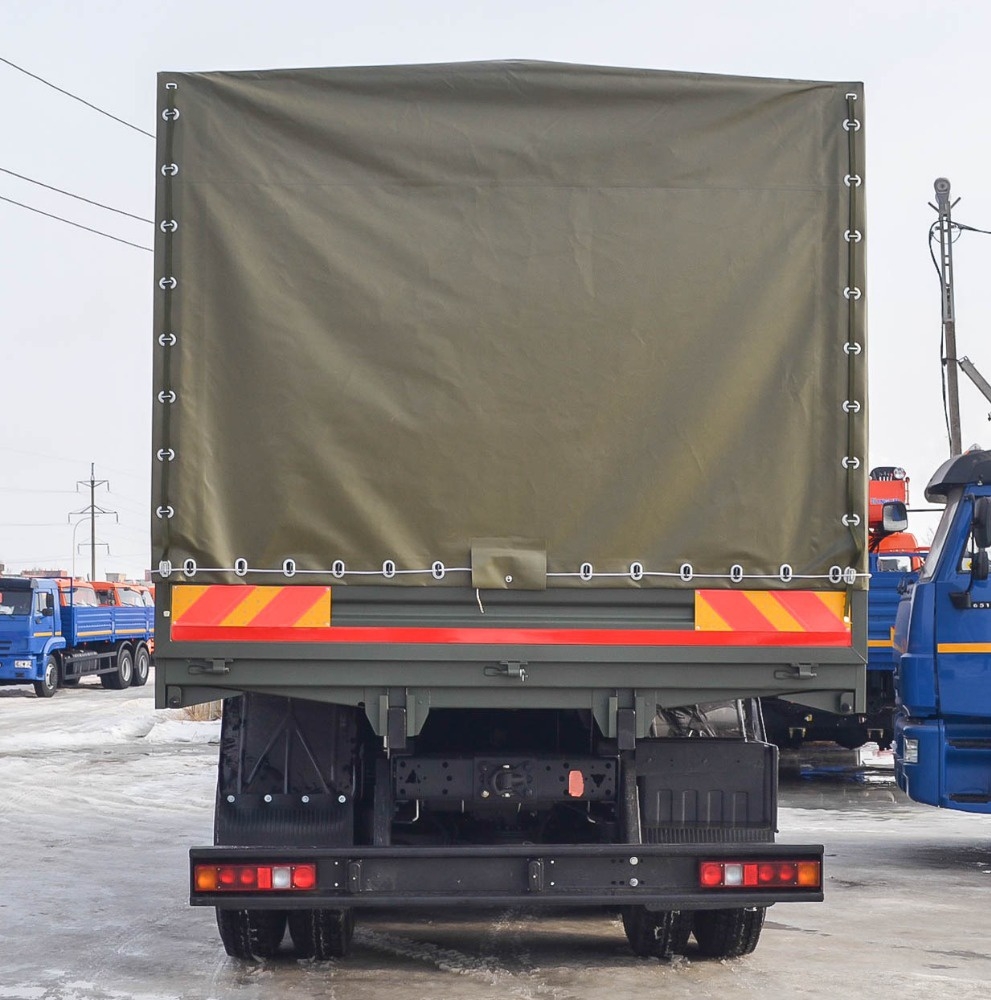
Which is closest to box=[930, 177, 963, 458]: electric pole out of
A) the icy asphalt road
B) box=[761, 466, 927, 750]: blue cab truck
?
box=[761, 466, 927, 750]: blue cab truck

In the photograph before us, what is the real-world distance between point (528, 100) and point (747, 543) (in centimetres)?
212

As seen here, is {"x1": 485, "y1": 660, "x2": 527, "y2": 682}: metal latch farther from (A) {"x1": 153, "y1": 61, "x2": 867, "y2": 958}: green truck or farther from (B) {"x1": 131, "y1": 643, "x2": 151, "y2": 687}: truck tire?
(B) {"x1": 131, "y1": 643, "x2": 151, "y2": 687}: truck tire

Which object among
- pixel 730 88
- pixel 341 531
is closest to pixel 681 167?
pixel 730 88

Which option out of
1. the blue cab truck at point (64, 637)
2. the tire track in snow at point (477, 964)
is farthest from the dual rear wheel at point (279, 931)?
the blue cab truck at point (64, 637)

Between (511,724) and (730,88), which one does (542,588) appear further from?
(730,88)

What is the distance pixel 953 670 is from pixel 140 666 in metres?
32.0

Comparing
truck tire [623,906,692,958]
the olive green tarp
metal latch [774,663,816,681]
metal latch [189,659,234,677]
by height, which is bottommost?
truck tire [623,906,692,958]

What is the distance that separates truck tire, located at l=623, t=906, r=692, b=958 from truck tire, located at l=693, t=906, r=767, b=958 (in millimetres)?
86

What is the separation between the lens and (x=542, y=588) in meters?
5.94

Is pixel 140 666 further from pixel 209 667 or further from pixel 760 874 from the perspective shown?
pixel 760 874

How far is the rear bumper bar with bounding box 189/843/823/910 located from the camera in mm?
5996

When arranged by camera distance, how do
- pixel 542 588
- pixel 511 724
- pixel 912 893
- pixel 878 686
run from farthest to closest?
1. pixel 878 686
2. pixel 912 893
3. pixel 511 724
4. pixel 542 588

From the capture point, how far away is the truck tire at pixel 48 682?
32312 millimetres

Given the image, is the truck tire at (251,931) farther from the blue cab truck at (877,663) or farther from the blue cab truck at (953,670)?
the blue cab truck at (877,663)
